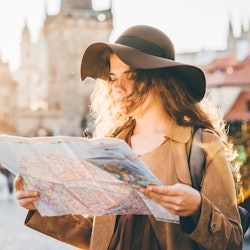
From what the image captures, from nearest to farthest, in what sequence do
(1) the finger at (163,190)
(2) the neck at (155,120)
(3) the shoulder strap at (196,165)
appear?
(1) the finger at (163,190)
(3) the shoulder strap at (196,165)
(2) the neck at (155,120)

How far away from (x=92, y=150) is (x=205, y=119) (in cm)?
59

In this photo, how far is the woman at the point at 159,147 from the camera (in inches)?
81.9

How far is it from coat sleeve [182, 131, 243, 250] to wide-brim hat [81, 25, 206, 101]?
0.88ft

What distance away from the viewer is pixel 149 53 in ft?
7.73

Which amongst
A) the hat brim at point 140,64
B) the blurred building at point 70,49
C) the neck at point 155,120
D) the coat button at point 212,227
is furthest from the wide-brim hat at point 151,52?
the blurred building at point 70,49

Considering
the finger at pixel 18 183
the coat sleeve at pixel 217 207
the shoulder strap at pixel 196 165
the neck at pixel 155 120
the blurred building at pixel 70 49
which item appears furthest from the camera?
the blurred building at pixel 70 49

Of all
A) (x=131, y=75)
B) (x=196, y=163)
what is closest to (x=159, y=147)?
(x=196, y=163)

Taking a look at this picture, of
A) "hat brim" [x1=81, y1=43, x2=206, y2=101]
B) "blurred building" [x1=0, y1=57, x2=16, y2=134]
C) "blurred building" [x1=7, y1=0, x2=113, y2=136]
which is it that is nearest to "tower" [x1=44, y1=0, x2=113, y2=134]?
"blurred building" [x1=7, y1=0, x2=113, y2=136]

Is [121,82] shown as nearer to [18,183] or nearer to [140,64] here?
[140,64]

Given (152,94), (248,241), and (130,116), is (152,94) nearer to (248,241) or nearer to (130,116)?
(130,116)

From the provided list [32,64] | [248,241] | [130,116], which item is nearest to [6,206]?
[248,241]

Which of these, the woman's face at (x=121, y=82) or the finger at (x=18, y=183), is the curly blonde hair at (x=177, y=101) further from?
the finger at (x=18, y=183)

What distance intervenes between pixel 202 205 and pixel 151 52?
25.9 inches

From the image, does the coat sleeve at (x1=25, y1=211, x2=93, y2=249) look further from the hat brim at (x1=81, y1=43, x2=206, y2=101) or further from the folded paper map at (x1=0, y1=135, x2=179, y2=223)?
the hat brim at (x1=81, y1=43, x2=206, y2=101)
